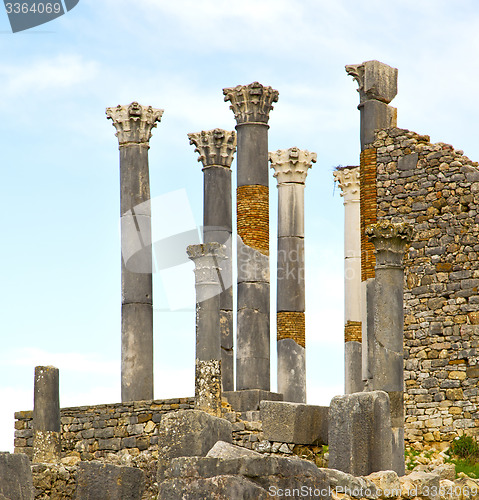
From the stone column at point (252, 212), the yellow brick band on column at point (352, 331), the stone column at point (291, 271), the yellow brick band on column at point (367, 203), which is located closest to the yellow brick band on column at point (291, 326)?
the stone column at point (291, 271)

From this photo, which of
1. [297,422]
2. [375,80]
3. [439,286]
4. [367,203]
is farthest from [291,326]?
[297,422]

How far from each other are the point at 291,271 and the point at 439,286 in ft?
18.5

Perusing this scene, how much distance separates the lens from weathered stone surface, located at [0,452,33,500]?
16.9 m

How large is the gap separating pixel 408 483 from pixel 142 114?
1432cm

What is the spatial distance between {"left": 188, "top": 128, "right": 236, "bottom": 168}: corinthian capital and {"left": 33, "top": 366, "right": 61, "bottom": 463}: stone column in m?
7.57

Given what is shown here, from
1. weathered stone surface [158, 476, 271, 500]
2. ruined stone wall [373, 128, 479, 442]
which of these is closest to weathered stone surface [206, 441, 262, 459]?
weathered stone surface [158, 476, 271, 500]

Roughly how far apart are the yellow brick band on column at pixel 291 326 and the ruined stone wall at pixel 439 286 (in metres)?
4.42

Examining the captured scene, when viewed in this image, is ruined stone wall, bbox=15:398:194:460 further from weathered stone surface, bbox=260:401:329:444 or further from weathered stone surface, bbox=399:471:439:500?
weathered stone surface, bbox=399:471:439:500

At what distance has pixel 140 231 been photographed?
28.2 meters

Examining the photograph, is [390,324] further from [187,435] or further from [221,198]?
[221,198]

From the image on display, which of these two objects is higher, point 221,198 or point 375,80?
point 375,80

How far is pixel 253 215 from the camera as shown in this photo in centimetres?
2811

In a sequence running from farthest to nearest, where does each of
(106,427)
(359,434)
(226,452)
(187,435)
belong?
(106,427) → (187,435) → (359,434) → (226,452)

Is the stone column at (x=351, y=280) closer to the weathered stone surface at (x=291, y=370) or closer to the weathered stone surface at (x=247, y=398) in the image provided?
the weathered stone surface at (x=291, y=370)
